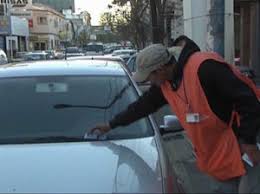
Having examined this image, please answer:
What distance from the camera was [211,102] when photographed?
11.8ft

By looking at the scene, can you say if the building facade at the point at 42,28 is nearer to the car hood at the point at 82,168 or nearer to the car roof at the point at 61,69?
the car roof at the point at 61,69

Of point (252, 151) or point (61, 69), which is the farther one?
point (61, 69)

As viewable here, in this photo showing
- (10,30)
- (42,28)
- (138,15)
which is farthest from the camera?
(42,28)

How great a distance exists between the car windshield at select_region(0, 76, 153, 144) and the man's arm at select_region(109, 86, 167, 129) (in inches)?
5.4

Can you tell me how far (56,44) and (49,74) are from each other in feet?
330

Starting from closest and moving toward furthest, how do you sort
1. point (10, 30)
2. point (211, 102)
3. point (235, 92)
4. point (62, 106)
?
point (235, 92) → point (211, 102) → point (62, 106) → point (10, 30)

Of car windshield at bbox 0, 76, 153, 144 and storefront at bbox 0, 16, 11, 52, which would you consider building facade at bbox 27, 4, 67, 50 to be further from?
car windshield at bbox 0, 76, 153, 144

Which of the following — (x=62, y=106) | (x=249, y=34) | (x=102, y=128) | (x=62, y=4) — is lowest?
(x=249, y=34)

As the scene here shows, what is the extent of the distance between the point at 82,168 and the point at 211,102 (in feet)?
2.79

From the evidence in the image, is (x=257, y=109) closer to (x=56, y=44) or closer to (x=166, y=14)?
(x=166, y=14)

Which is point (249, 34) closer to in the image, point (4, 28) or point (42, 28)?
point (4, 28)

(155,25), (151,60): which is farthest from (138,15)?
(151,60)

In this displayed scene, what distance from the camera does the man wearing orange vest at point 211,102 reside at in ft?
11.4

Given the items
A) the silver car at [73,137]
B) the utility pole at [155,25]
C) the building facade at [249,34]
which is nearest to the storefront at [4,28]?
the building facade at [249,34]
